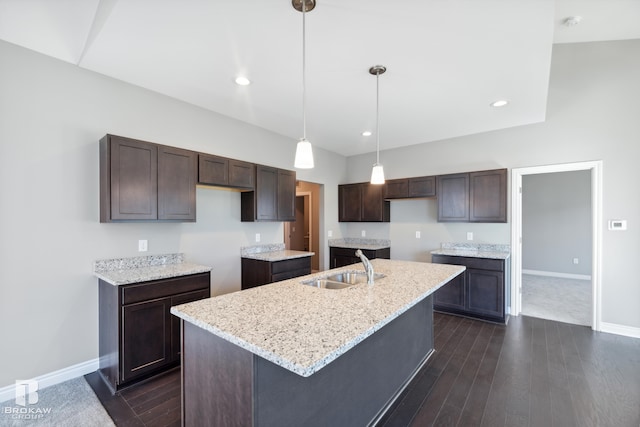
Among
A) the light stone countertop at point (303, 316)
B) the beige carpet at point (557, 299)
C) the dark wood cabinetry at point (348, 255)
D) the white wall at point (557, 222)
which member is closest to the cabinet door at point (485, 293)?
the beige carpet at point (557, 299)

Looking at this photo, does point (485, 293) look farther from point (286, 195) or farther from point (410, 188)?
point (286, 195)

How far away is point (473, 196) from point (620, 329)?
2.31m

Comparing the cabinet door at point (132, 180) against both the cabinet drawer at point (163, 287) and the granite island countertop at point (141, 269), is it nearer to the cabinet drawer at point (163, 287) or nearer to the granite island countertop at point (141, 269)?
the granite island countertop at point (141, 269)

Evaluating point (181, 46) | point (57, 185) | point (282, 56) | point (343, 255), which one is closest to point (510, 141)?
point (343, 255)

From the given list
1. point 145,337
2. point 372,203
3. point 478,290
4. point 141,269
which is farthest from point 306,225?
point 145,337

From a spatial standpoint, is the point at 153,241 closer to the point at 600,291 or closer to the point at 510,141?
the point at 510,141

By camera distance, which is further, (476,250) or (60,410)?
(476,250)

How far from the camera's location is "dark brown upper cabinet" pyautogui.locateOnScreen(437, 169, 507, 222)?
406 centimetres

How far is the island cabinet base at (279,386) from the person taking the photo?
1.23 metres

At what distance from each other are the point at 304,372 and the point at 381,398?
1458mm

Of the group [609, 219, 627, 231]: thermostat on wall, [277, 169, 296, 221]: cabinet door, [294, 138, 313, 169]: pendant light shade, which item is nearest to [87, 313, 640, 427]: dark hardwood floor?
[609, 219, 627, 231]: thermostat on wall

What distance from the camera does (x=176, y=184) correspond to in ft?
9.68

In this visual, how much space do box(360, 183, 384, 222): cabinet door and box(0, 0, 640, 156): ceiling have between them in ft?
6.15

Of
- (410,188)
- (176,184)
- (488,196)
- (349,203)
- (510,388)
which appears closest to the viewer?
(510,388)
